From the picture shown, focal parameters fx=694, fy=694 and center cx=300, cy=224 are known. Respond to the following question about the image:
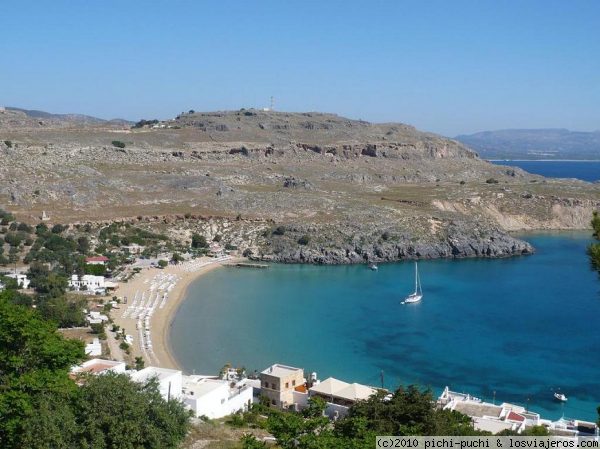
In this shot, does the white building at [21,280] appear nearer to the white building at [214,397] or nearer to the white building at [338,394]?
the white building at [214,397]

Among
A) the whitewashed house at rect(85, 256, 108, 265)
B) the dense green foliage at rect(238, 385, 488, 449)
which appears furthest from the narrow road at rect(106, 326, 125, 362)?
the whitewashed house at rect(85, 256, 108, 265)

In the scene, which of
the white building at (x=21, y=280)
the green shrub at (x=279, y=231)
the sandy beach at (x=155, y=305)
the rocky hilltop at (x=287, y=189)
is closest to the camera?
the sandy beach at (x=155, y=305)

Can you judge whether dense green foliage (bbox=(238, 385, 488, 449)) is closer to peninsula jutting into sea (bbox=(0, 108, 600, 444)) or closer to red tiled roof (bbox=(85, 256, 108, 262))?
peninsula jutting into sea (bbox=(0, 108, 600, 444))

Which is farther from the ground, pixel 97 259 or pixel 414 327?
pixel 97 259

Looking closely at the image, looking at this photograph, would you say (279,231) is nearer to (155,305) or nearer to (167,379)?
(155,305)

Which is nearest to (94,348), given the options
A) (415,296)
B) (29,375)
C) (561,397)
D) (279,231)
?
(29,375)

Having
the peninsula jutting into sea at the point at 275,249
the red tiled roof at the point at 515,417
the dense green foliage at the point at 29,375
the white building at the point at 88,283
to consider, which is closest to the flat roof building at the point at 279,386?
the peninsula jutting into sea at the point at 275,249
